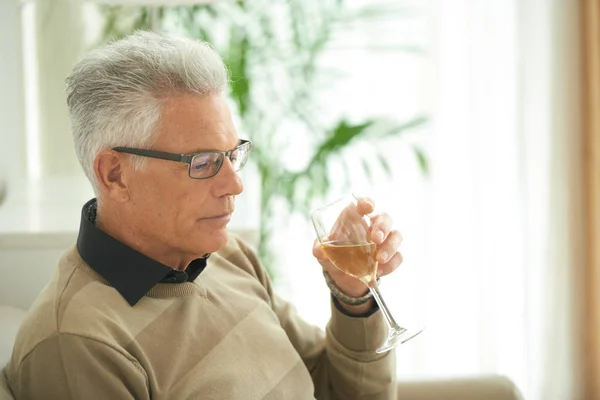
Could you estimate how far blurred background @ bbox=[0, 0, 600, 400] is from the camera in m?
3.27

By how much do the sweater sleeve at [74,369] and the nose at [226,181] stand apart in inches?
14.3

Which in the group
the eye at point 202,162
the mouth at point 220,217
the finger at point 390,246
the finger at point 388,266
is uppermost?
the eye at point 202,162

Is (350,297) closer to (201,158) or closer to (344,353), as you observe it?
(344,353)

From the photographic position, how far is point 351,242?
1.60 m

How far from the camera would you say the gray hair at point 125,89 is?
5.04 feet

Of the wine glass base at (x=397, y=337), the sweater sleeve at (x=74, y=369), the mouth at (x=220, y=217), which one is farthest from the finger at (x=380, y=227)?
the sweater sleeve at (x=74, y=369)

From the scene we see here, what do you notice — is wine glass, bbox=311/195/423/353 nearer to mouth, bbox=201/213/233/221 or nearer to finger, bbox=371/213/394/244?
finger, bbox=371/213/394/244

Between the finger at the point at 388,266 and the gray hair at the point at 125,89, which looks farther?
the finger at the point at 388,266

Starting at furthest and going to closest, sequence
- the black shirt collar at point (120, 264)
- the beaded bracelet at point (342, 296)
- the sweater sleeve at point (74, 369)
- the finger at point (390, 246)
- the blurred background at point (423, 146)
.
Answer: the blurred background at point (423, 146), the beaded bracelet at point (342, 296), the finger at point (390, 246), the black shirt collar at point (120, 264), the sweater sleeve at point (74, 369)

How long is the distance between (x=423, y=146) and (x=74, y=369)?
2.41m

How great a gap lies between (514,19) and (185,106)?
223cm

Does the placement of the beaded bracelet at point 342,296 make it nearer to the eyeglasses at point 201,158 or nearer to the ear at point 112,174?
the eyeglasses at point 201,158

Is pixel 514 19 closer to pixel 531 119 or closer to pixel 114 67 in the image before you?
pixel 531 119

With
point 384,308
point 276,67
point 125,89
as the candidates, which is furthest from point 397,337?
point 276,67
